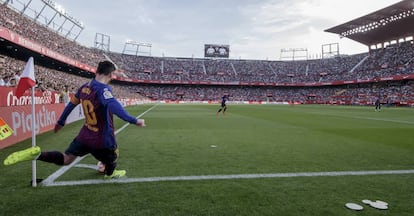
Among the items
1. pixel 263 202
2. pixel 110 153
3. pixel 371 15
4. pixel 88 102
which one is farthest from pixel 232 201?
Result: pixel 371 15

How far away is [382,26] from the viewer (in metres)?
60.5

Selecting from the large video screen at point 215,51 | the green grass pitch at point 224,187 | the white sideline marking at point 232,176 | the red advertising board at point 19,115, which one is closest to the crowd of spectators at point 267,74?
the large video screen at point 215,51

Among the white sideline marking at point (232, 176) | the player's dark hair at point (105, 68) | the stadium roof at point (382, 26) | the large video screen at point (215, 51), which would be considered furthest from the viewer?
the large video screen at point (215, 51)

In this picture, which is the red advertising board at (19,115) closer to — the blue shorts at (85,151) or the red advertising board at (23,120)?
the red advertising board at (23,120)

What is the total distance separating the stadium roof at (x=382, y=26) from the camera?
5257 centimetres

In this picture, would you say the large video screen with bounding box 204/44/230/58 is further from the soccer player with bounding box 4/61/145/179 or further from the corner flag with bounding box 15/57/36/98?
the soccer player with bounding box 4/61/145/179

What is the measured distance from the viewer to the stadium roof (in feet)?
172

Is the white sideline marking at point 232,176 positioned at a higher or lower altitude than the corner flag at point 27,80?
lower

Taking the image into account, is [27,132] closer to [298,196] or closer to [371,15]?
[298,196]

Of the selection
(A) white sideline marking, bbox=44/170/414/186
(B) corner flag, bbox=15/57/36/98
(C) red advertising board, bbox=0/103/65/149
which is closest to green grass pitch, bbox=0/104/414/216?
(A) white sideline marking, bbox=44/170/414/186

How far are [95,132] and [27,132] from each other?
7032 mm

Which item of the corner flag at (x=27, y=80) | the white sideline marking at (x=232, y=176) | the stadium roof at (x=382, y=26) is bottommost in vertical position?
the white sideline marking at (x=232, y=176)

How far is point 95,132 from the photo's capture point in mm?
4348

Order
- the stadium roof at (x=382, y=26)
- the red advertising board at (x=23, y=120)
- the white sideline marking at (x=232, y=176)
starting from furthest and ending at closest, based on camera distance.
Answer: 1. the stadium roof at (x=382, y=26)
2. the red advertising board at (x=23, y=120)
3. the white sideline marking at (x=232, y=176)
